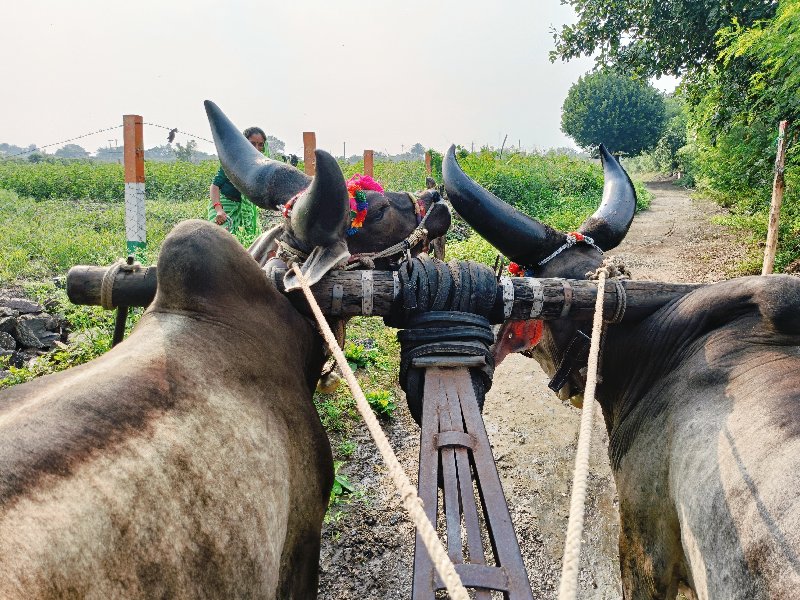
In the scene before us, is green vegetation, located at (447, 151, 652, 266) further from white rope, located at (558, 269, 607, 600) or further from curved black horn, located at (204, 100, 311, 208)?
white rope, located at (558, 269, 607, 600)

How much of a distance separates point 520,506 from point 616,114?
4310 cm

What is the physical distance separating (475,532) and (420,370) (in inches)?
32.9

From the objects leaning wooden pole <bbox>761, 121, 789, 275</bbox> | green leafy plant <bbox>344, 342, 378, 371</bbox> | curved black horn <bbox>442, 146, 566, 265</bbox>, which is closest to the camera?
curved black horn <bbox>442, 146, 566, 265</bbox>

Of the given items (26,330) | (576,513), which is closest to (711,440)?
(576,513)

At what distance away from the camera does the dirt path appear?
11.1ft

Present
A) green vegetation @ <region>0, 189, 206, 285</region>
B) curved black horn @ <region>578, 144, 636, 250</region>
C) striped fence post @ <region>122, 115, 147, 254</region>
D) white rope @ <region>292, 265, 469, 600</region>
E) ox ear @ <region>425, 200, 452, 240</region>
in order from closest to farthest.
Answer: white rope @ <region>292, 265, 469, 600</region>
ox ear @ <region>425, 200, 452, 240</region>
curved black horn @ <region>578, 144, 636, 250</region>
striped fence post @ <region>122, 115, 147, 254</region>
green vegetation @ <region>0, 189, 206, 285</region>

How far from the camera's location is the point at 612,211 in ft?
10.5

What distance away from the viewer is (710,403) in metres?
2.06

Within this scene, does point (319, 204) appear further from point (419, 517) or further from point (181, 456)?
point (419, 517)

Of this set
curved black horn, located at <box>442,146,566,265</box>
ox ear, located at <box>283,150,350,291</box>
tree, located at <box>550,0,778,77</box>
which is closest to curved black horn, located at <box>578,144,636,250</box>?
curved black horn, located at <box>442,146,566,265</box>

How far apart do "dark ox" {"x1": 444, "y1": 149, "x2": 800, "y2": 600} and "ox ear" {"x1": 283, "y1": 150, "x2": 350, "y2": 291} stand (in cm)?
60

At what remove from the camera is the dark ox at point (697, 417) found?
1.57 m

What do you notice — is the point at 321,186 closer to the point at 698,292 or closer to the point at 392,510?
the point at 698,292

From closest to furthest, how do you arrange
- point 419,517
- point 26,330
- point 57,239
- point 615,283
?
1. point 419,517
2. point 615,283
3. point 26,330
4. point 57,239
